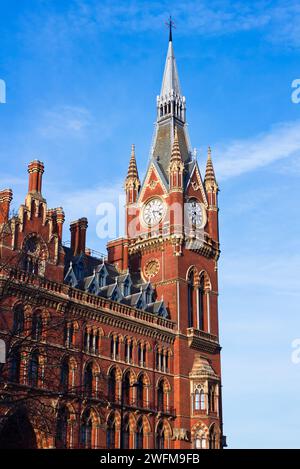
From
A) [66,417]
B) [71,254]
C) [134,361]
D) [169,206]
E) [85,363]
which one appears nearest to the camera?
[66,417]

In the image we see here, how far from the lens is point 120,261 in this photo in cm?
7806

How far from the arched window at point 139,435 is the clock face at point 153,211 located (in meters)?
21.3

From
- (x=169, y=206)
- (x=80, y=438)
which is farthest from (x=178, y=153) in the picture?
(x=80, y=438)

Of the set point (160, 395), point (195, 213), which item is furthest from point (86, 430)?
point (195, 213)

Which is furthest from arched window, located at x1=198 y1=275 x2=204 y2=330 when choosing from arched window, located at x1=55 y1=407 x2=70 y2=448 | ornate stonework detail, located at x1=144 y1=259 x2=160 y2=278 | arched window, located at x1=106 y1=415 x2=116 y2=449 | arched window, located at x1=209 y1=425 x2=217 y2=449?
arched window, located at x1=55 y1=407 x2=70 y2=448

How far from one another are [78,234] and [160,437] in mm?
20177

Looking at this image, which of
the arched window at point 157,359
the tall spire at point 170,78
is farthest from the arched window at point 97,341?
the tall spire at point 170,78

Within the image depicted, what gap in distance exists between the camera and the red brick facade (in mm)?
56562

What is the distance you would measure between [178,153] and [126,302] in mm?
17136

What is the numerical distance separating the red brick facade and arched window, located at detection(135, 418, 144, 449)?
169 mm

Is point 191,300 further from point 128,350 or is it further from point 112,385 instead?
point 112,385

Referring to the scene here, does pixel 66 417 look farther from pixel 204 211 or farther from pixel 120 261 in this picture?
pixel 204 211

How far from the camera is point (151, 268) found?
76312mm

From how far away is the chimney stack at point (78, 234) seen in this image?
238 ft
